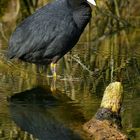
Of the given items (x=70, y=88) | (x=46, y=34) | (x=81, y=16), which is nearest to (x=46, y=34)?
(x=46, y=34)

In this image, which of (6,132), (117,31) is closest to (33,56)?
(6,132)

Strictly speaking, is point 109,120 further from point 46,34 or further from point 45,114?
point 46,34

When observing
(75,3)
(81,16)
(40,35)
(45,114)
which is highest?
(75,3)

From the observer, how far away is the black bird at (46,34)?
6.14m

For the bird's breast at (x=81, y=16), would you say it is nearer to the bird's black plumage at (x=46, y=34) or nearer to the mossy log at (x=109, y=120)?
the bird's black plumage at (x=46, y=34)

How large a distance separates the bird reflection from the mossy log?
0.13m

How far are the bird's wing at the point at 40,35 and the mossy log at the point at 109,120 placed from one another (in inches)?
64.8

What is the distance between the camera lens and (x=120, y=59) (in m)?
7.24

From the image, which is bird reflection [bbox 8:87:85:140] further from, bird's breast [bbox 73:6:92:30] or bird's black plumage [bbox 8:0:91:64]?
bird's breast [bbox 73:6:92:30]

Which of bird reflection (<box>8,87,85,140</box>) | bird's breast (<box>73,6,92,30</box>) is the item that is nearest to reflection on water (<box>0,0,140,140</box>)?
bird reflection (<box>8,87,85,140</box>)

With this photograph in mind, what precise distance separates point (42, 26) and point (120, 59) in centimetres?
141

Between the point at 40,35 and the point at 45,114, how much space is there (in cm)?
131

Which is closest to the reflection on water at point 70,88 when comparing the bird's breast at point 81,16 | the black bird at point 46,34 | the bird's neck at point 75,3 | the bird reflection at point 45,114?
the bird reflection at point 45,114

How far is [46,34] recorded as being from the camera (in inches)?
243
